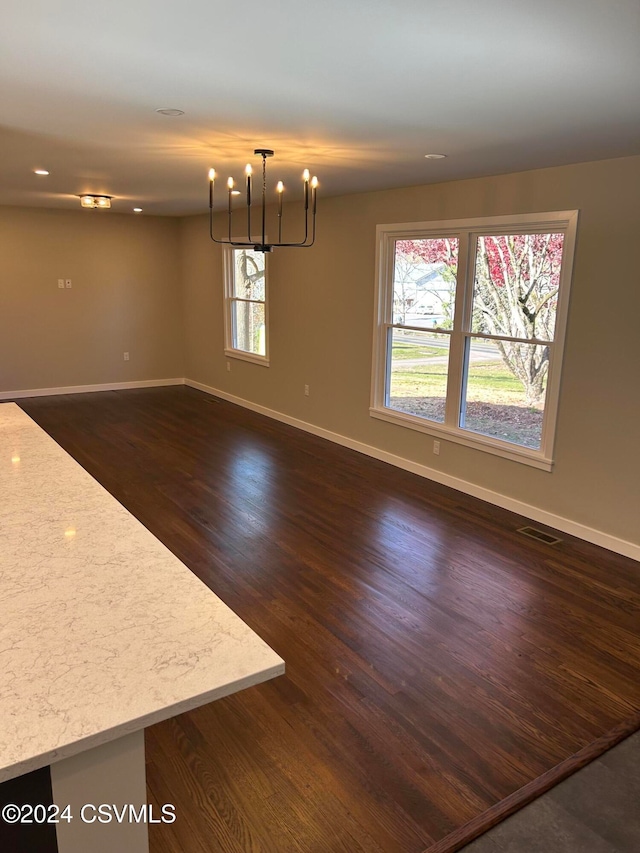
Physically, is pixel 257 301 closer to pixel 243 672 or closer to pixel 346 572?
pixel 346 572

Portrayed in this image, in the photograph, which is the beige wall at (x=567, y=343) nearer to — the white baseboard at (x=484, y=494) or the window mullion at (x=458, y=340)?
the white baseboard at (x=484, y=494)

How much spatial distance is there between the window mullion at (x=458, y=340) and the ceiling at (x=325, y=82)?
751 mm

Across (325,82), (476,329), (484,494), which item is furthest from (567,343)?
(325,82)

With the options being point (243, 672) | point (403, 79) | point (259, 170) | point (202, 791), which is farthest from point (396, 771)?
point (259, 170)

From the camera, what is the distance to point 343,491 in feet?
15.7

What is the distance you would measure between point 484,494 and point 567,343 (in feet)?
4.33

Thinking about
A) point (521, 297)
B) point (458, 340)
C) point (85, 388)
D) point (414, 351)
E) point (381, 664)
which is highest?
point (521, 297)

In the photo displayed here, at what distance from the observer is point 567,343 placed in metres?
3.94

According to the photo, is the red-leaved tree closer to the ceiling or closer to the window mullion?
the window mullion

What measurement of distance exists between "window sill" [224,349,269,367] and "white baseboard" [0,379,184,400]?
1.52 metres

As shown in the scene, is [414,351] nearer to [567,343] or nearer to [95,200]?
[567,343]

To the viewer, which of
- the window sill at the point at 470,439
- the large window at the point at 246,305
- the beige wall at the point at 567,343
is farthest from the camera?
the large window at the point at 246,305

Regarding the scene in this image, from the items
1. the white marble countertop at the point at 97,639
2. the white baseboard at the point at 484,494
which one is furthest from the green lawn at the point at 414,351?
the white marble countertop at the point at 97,639

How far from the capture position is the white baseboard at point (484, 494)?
3838 millimetres
